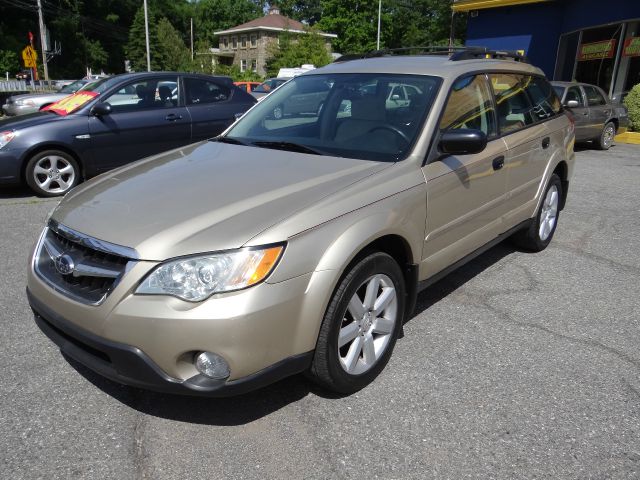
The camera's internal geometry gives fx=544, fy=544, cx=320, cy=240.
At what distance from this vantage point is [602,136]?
12.5 meters

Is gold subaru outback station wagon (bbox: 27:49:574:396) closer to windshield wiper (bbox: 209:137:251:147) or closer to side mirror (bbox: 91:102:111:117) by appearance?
windshield wiper (bbox: 209:137:251:147)

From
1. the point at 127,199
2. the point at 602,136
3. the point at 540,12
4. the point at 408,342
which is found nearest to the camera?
the point at 127,199

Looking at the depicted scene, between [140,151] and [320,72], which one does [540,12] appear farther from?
[320,72]

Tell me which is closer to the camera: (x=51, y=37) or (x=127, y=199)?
(x=127, y=199)

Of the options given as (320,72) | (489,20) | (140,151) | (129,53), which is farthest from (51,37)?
(320,72)

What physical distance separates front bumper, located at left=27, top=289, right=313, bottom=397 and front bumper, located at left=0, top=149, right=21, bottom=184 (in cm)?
515

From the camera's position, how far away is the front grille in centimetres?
238

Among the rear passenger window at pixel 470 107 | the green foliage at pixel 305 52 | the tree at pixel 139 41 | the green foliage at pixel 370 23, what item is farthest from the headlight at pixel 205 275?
the green foliage at pixel 370 23

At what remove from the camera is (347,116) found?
3.62m

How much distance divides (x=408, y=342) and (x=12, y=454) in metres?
2.21

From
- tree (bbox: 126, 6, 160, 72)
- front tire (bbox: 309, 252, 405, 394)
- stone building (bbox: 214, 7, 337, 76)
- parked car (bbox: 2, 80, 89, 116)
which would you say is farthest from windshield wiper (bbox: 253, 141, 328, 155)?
stone building (bbox: 214, 7, 337, 76)

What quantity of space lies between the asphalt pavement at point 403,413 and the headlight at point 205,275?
762mm

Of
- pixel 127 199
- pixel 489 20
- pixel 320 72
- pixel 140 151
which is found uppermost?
pixel 489 20

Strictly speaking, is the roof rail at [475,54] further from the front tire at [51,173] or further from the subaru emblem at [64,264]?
the front tire at [51,173]
